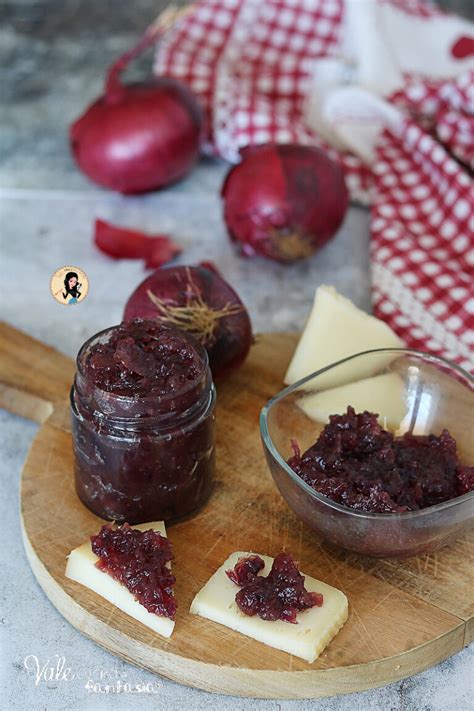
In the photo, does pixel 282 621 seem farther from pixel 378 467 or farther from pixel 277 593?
pixel 378 467

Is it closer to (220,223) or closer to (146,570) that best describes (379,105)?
(220,223)

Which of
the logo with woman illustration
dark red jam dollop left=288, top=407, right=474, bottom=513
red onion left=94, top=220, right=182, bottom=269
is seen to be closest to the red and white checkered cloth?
red onion left=94, top=220, right=182, bottom=269

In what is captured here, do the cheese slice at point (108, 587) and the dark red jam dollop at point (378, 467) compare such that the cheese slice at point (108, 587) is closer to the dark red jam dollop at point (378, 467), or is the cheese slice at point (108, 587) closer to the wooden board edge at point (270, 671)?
the wooden board edge at point (270, 671)

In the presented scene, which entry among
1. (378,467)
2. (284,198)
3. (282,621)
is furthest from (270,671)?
(284,198)

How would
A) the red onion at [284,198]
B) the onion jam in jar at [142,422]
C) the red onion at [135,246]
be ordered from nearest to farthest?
the onion jam in jar at [142,422] → the red onion at [284,198] → the red onion at [135,246]

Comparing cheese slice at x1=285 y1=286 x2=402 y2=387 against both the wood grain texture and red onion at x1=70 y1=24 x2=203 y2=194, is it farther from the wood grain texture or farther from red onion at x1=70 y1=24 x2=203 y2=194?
red onion at x1=70 y1=24 x2=203 y2=194

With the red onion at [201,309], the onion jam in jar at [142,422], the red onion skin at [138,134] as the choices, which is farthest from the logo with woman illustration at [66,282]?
the red onion skin at [138,134]

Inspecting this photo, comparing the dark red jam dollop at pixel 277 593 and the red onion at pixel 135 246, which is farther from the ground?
the dark red jam dollop at pixel 277 593
